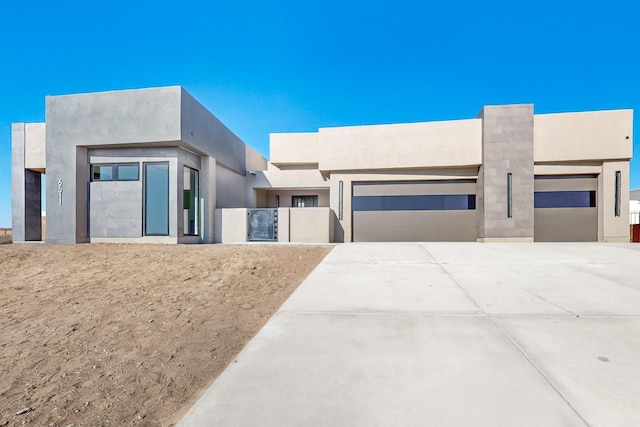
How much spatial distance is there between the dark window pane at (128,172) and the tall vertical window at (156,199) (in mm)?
462

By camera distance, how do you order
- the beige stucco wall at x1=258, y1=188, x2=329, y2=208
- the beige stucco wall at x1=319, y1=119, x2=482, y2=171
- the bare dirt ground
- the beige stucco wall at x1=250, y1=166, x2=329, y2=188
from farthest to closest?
the beige stucco wall at x1=258, y1=188, x2=329, y2=208, the beige stucco wall at x1=250, y1=166, x2=329, y2=188, the beige stucco wall at x1=319, y1=119, x2=482, y2=171, the bare dirt ground

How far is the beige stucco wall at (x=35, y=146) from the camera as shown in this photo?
14.2 meters

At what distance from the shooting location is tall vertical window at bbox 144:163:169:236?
12.0m

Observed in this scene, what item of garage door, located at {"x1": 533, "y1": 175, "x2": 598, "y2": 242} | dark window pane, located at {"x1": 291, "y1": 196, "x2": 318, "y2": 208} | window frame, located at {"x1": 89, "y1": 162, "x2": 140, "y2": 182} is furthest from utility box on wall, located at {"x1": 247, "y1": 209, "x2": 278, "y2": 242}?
garage door, located at {"x1": 533, "y1": 175, "x2": 598, "y2": 242}

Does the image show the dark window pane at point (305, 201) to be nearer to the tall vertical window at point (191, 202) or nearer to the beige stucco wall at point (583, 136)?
the tall vertical window at point (191, 202)

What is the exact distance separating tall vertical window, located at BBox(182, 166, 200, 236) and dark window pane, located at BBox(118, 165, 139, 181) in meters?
1.96

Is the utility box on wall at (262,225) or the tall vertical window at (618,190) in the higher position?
the tall vertical window at (618,190)

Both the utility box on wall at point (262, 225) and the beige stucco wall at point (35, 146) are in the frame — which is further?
the beige stucco wall at point (35, 146)

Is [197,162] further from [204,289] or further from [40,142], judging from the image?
[204,289]

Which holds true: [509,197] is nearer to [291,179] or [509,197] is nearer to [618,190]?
[618,190]

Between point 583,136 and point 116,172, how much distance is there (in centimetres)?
2091

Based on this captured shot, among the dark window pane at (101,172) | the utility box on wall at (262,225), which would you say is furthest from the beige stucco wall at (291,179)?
the dark window pane at (101,172)

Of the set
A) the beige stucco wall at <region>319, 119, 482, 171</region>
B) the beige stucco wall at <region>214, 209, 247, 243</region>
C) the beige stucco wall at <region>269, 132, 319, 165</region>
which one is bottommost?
the beige stucco wall at <region>214, 209, 247, 243</region>

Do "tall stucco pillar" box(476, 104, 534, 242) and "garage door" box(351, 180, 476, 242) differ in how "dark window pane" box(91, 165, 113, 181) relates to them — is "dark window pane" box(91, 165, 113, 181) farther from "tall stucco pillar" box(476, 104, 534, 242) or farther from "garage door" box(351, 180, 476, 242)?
"tall stucco pillar" box(476, 104, 534, 242)
